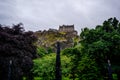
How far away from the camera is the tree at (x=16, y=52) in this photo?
1952cm

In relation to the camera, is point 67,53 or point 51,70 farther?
point 67,53

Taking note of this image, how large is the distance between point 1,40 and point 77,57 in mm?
8995

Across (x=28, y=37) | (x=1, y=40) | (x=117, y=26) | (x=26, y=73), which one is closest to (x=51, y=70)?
(x=26, y=73)

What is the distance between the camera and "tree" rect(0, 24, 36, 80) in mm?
19516

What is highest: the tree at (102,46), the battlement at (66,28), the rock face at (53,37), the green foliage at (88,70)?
the battlement at (66,28)

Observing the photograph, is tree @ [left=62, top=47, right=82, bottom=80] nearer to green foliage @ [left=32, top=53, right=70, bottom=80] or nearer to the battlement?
green foliage @ [left=32, top=53, right=70, bottom=80]

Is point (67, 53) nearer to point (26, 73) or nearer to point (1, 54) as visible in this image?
point (26, 73)

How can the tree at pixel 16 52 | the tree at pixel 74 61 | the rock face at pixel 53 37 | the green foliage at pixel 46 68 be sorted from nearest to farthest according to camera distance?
the tree at pixel 16 52
the green foliage at pixel 46 68
the tree at pixel 74 61
the rock face at pixel 53 37

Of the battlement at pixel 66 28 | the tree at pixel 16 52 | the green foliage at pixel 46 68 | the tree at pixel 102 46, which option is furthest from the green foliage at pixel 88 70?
the battlement at pixel 66 28

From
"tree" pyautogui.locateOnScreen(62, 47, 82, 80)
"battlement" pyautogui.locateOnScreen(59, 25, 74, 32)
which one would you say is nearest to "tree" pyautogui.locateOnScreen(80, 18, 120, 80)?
"tree" pyautogui.locateOnScreen(62, 47, 82, 80)

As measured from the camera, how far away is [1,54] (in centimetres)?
1984

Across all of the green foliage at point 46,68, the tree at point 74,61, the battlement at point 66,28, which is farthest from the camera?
the battlement at point 66,28

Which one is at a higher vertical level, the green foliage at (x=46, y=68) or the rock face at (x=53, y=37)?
the rock face at (x=53, y=37)

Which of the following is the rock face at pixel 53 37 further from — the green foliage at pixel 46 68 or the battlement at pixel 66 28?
the green foliage at pixel 46 68
